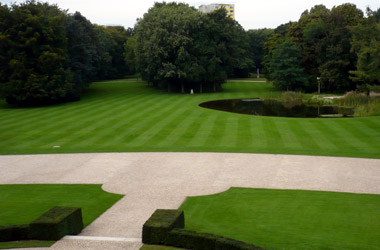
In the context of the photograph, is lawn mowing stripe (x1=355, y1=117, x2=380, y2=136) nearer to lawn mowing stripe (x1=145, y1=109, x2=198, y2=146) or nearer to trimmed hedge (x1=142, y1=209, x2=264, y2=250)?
lawn mowing stripe (x1=145, y1=109, x2=198, y2=146)

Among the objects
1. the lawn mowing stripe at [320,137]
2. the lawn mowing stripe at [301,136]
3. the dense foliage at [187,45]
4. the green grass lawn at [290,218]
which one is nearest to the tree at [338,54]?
the dense foliage at [187,45]

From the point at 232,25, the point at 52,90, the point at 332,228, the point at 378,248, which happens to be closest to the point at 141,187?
the point at 332,228

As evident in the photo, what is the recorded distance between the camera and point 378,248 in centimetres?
818

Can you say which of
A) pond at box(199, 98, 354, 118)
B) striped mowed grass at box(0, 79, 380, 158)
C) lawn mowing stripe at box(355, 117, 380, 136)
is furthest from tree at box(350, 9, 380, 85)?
striped mowed grass at box(0, 79, 380, 158)

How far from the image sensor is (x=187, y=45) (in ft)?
161

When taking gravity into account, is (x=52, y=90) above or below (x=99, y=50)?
below

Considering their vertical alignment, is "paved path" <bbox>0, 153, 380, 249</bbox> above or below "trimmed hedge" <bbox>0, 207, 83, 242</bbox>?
below

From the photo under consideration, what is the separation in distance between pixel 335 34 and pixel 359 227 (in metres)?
45.6

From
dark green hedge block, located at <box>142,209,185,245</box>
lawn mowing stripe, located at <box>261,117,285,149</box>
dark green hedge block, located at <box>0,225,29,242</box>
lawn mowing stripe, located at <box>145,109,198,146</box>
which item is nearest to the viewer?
dark green hedge block, located at <box>142,209,185,245</box>

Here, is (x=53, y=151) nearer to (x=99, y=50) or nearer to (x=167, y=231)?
(x=167, y=231)

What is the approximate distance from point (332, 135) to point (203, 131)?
8384 mm

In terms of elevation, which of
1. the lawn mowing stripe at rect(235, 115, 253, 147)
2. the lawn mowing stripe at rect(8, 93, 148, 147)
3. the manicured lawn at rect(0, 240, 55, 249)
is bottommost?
the lawn mowing stripe at rect(235, 115, 253, 147)

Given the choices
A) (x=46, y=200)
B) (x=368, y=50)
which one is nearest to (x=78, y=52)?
(x=368, y=50)

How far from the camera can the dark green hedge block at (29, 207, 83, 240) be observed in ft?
29.2
